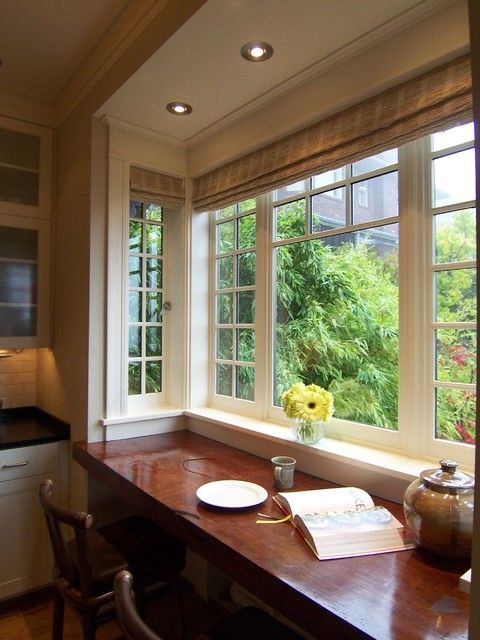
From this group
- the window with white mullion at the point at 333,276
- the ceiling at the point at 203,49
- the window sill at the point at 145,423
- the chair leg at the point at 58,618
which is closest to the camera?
A: the ceiling at the point at 203,49

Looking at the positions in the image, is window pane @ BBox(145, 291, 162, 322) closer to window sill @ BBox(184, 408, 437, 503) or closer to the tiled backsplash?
window sill @ BBox(184, 408, 437, 503)

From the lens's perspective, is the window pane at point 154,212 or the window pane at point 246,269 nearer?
the window pane at point 246,269

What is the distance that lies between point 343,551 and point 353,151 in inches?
55.0

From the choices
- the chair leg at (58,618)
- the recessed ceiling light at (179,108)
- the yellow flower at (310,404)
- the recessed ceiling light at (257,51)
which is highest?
the recessed ceiling light at (179,108)

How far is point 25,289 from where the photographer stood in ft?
8.69

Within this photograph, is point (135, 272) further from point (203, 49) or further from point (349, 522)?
point (349, 522)

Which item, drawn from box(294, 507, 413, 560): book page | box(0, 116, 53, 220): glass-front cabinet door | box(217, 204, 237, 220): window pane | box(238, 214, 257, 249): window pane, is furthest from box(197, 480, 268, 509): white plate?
box(0, 116, 53, 220): glass-front cabinet door

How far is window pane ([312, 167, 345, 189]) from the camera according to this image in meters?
1.92

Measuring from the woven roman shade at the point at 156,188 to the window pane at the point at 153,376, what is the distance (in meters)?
0.95

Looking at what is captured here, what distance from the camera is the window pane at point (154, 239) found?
2.61m

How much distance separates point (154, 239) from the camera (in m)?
2.63

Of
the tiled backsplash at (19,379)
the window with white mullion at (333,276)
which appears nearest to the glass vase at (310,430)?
the window with white mullion at (333,276)

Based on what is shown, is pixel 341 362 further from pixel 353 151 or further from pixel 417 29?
pixel 417 29

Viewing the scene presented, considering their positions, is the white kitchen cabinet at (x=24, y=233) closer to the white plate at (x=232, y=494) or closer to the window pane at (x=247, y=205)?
the window pane at (x=247, y=205)
